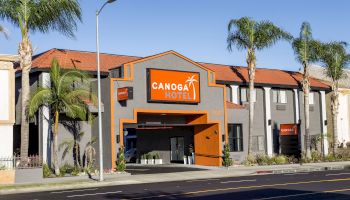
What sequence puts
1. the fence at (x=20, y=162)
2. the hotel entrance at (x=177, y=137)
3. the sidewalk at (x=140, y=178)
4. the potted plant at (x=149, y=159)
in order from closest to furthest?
the sidewalk at (x=140, y=178), the fence at (x=20, y=162), the hotel entrance at (x=177, y=137), the potted plant at (x=149, y=159)

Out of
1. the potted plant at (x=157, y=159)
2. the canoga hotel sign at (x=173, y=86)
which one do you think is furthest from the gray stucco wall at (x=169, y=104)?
the potted plant at (x=157, y=159)

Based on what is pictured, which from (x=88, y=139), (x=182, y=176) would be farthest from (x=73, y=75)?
(x=182, y=176)

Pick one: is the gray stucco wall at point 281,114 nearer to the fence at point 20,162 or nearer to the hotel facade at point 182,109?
the hotel facade at point 182,109

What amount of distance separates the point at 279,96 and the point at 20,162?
25.8 m

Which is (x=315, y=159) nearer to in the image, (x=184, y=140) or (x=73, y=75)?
(x=184, y=140)

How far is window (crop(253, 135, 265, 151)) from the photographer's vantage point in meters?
45.6

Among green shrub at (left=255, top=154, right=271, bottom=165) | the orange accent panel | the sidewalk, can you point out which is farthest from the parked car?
the sidewalk

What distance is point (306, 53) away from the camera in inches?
1762

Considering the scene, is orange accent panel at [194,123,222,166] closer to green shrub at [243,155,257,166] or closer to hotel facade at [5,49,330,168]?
hotel facade at [5,49,330,168]

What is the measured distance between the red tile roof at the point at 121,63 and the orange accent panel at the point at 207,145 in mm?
4703

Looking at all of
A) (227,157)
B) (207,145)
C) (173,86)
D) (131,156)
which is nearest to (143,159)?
(131,156)

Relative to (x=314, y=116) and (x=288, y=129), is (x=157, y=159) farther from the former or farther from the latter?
(x=314, y=116)

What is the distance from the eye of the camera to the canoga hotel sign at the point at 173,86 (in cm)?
3637

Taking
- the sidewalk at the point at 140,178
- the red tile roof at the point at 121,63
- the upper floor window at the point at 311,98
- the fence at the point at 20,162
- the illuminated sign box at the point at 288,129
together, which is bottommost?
the sidewalk at the point at 140,178
